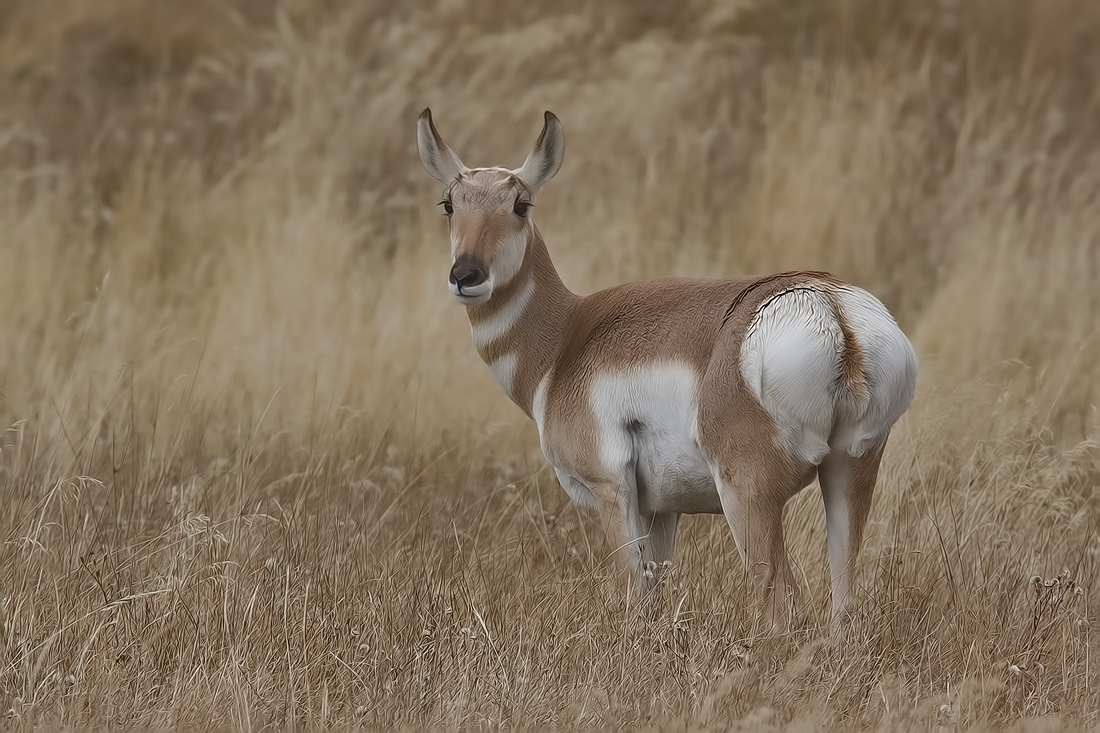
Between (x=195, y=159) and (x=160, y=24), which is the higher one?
(x=160, y=24)

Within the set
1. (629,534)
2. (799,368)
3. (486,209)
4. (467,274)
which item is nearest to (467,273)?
(467,274)

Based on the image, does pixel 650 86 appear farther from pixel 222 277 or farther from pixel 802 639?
pixel 802 639

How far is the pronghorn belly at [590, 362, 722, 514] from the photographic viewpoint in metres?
5.00

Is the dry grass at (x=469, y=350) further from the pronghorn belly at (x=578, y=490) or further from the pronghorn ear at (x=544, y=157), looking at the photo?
the pronghorn ear at (x=544, y=157)

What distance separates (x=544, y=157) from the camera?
5.70 m

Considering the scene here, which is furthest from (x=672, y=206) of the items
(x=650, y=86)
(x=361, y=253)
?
(x=361, y=253)

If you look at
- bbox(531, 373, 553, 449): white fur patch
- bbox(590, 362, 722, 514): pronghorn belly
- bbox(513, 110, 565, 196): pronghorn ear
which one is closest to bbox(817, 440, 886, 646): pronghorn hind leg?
bbox(590, 362, 722, 514): pronghorn belly

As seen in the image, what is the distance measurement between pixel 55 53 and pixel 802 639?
345 inches

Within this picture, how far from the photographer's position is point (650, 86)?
1145 cm

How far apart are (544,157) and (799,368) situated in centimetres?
152

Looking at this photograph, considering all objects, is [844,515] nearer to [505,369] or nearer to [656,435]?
[656,435]

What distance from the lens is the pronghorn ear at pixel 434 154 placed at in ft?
18.7

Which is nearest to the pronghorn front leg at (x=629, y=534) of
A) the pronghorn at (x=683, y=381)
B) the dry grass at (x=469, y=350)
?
the pronghorn at (x=683, y=381)

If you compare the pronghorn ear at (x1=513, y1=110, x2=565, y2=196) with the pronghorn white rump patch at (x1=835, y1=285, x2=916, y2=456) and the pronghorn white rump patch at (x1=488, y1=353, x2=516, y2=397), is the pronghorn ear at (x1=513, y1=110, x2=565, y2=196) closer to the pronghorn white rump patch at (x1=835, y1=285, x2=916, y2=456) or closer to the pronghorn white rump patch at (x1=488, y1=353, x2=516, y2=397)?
the pronghorn white rump patch at (x1=488, y1=353, x2=516, y2=397)
